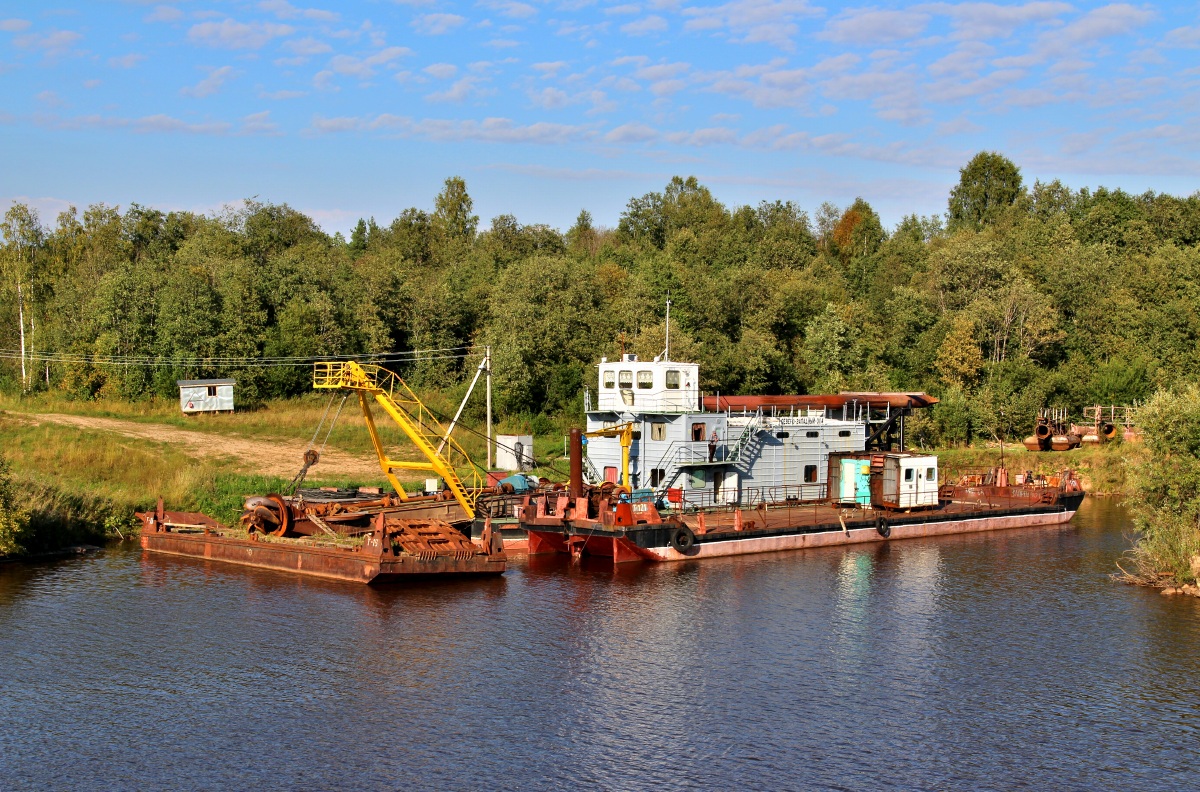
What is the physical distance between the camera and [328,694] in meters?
23.2

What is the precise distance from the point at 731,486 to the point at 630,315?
31.1 meters

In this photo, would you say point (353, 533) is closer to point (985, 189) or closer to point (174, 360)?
point (174, 360)

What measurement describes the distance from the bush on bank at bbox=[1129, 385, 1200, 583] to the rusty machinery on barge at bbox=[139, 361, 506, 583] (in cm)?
1958

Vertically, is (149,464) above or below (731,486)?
above

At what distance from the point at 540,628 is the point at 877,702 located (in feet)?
29.4

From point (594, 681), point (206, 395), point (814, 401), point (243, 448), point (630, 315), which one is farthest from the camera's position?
point (630, 315)

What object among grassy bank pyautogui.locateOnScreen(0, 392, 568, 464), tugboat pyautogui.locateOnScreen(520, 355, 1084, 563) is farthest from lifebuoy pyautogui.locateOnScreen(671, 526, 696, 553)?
grassy bank pyautogui.locateOnScreen(0, 392, 568, 464)

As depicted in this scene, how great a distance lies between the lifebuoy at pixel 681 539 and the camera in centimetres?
3603

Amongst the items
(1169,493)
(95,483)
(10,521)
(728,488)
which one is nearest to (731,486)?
(728,488)

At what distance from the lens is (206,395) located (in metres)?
60.9

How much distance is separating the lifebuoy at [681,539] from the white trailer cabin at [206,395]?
34547 mm

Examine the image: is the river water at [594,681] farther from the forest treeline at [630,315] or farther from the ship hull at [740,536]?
the forest treeline at [630,315]

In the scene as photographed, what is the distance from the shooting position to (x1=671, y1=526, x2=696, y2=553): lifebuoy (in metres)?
36.0

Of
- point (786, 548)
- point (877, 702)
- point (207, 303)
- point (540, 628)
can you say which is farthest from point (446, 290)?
point (877, 702)
